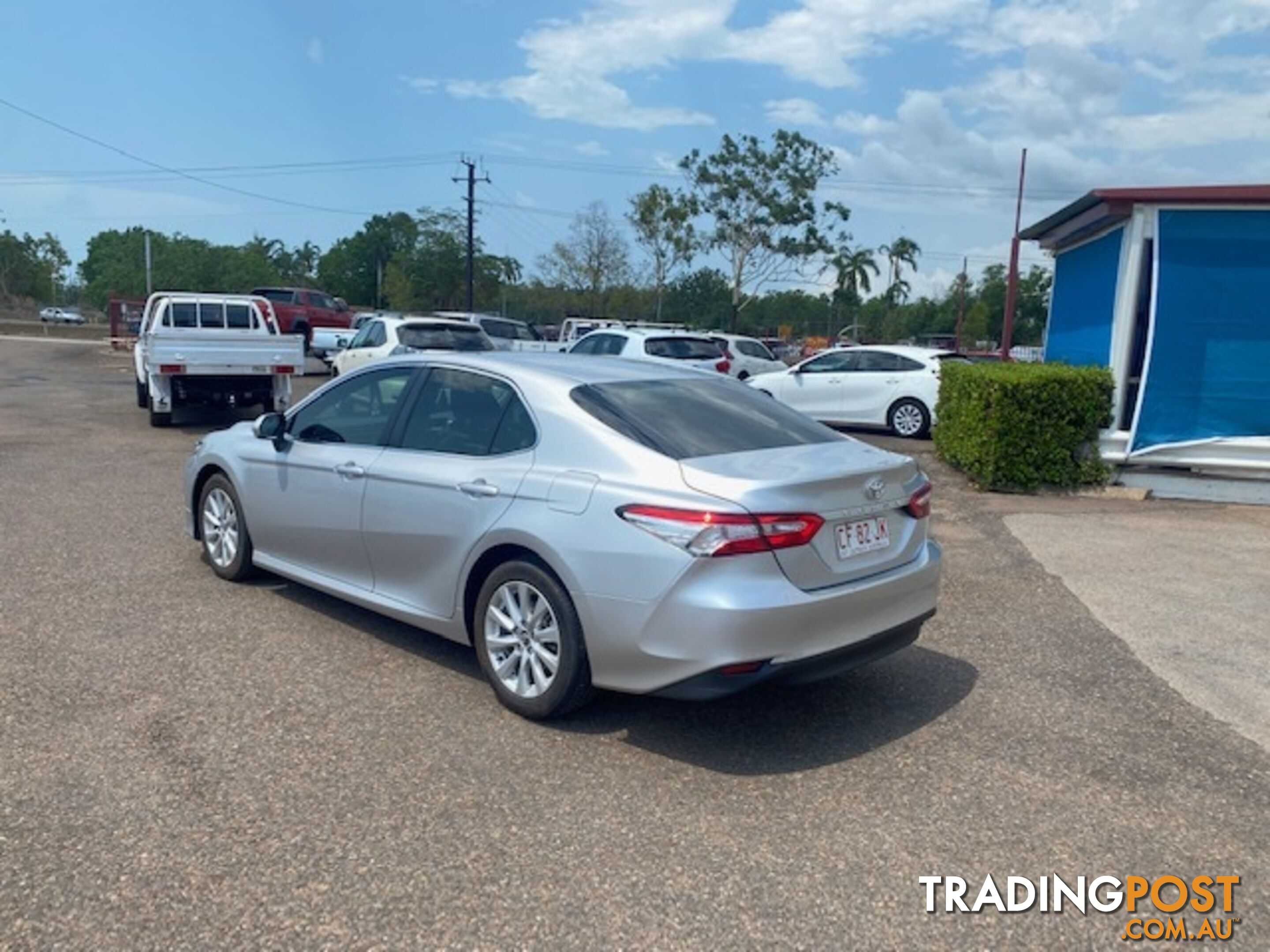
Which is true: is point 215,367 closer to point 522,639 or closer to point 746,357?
point 746,357

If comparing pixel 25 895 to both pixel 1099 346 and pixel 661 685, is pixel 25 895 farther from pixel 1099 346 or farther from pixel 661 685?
pixel 1099 346

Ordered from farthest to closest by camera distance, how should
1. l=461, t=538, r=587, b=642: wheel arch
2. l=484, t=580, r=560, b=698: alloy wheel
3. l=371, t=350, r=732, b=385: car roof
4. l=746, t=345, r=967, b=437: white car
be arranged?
l=746, t=345, r=967, b=437: white car
l=371, t=350, r=732, b=385: car roof
l=484, t=580, r=560, b=698: alloy wheel
l=461, t=538, r=587, b=642: wheel arch

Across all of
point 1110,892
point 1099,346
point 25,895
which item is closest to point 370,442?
point 25,895

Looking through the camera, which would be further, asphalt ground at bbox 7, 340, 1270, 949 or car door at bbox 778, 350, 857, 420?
car door at bbox 778, 350, 857, 420

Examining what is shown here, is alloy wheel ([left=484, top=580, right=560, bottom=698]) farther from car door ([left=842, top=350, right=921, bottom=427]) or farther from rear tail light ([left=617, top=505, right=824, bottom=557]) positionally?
car door ([left=842, top=350, right=921, bottom=427])

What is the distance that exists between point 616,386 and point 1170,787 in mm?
2764

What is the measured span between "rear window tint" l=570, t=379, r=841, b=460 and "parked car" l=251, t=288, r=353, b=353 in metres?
27.6

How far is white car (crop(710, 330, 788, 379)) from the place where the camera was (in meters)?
18.9

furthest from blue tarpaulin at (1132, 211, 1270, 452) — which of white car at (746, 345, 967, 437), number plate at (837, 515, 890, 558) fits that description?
number plate at (837, 515, 890, 558)

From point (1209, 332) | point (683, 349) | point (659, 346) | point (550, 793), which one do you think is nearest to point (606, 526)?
point (550, 793)

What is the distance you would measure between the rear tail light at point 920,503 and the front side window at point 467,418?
1.66 metres

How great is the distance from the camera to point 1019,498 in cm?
1021

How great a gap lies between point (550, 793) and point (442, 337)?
46.7ft

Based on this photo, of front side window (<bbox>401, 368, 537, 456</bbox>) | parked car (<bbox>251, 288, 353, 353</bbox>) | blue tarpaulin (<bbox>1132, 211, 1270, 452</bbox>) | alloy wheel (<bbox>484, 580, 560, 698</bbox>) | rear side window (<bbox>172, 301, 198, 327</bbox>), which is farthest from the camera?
parked car (<bbox>251, 288, 353, 353</bbox>)
